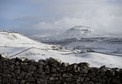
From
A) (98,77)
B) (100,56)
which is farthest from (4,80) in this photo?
(100,56)

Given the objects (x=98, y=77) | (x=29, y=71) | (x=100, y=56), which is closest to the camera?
(x=98, y=77)

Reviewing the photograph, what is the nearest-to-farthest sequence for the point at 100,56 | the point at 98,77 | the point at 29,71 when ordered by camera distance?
1. the point at 98,77
2. the point at 29,71
3. the point at 100,56

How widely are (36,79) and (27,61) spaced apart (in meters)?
0.80

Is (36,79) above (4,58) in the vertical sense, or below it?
below

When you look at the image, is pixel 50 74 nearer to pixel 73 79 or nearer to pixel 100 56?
pixel 73 79

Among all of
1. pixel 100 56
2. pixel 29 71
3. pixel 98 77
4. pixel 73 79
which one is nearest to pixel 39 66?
pixel 29 71

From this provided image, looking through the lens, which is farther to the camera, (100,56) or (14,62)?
(100,56)

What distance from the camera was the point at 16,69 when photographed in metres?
11.7

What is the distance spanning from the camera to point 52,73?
443 inches

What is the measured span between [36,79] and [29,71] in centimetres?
39

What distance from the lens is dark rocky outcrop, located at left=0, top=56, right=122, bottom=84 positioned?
10.7 m

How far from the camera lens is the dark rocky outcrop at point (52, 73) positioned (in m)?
10.7

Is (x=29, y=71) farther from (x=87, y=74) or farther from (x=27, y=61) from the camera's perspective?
(x=87, y=74)

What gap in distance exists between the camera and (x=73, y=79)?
1097 centimetres
